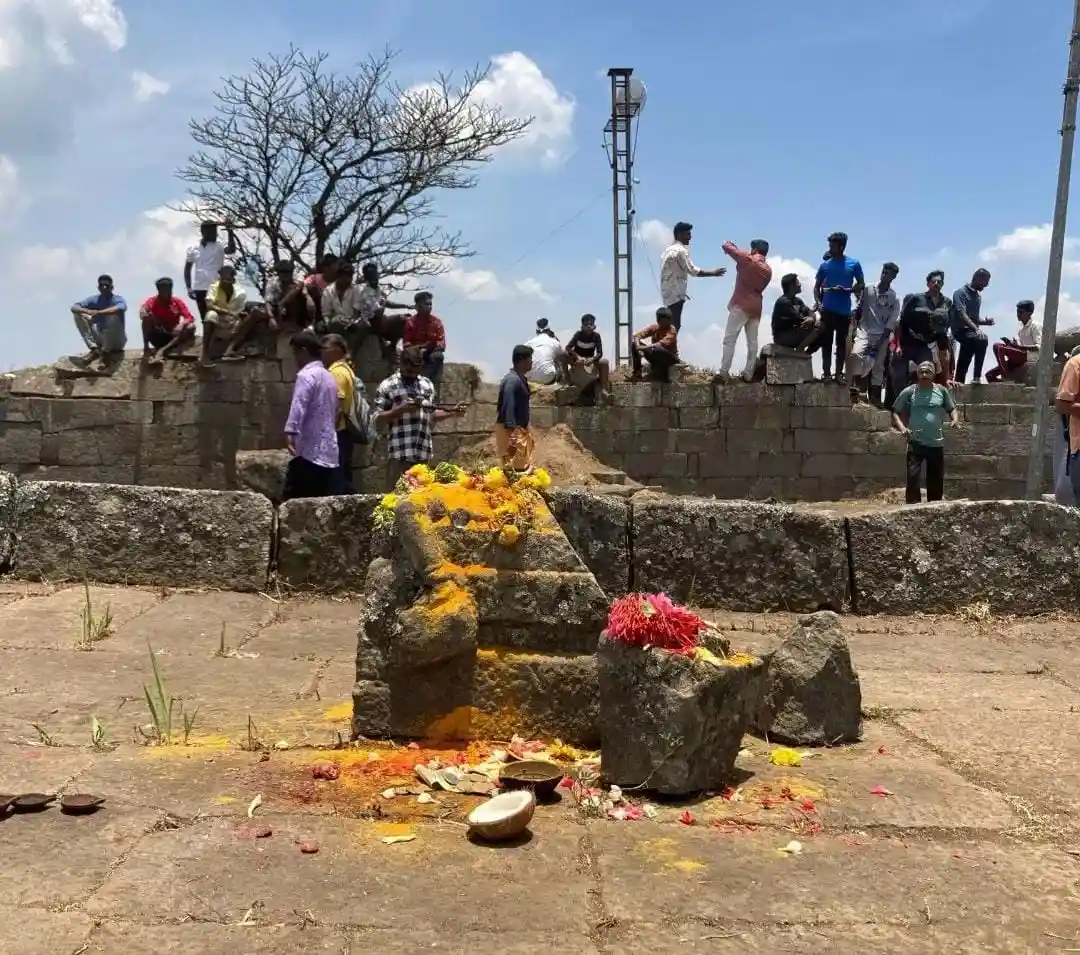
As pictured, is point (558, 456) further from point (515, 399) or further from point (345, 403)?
point (345, 403)

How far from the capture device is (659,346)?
15.2 meters

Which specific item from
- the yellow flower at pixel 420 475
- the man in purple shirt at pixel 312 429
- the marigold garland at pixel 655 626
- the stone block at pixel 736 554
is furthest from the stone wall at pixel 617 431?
the marigold garland at pixel 655 626

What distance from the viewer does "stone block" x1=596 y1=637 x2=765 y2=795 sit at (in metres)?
3.19

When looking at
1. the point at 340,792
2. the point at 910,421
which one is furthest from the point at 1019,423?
the point at 340,792

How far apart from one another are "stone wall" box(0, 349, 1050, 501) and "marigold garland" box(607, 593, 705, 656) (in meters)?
11.6

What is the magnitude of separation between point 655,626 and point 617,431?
40.4ft

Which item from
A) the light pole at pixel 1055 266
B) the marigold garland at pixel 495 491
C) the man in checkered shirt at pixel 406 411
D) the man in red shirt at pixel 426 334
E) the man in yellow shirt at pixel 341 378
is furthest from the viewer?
the man in red shirt at pixel 426 334

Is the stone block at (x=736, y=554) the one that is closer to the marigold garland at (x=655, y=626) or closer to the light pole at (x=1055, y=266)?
the marigold garland at (x=655, y=626)

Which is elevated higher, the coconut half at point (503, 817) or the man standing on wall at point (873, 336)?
the man standing on wall at point (873, 336)

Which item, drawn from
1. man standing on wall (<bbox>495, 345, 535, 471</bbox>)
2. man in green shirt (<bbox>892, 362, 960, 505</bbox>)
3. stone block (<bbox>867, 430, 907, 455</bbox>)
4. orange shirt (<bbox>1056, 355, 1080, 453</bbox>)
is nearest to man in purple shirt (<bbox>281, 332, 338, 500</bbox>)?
man standing on wall (<bbox>495, 345, 535, 471</bbox>)

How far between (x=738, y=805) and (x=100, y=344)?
13.9m

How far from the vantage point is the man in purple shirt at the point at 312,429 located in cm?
680

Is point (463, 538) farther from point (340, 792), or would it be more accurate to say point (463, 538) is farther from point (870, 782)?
point (870, 782)

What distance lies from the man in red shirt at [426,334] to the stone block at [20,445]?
5916 millimetres
